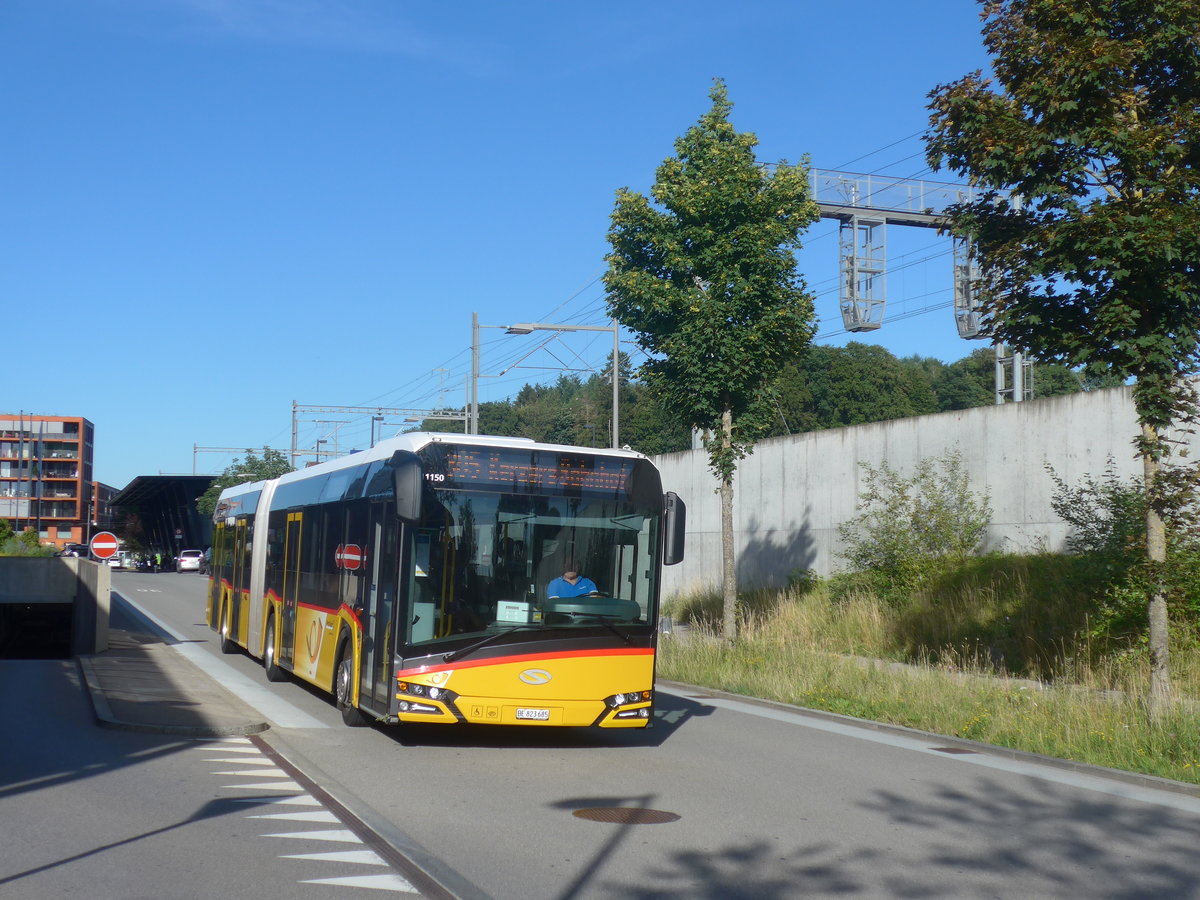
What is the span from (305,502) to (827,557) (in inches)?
575

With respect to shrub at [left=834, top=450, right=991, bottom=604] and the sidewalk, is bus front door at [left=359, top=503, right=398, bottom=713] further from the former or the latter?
shrub at [left=834, top=450, right=991, bottom=604]

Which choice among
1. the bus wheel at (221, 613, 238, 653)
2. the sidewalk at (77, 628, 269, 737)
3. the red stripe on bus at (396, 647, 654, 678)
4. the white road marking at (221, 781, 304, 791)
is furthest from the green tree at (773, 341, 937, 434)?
the white road marking at (221, 781, 304, 791)

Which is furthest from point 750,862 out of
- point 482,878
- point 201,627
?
point 201,627

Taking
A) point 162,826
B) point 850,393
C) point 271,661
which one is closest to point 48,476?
point 850,393

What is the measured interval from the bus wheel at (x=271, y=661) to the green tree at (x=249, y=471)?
62.9m

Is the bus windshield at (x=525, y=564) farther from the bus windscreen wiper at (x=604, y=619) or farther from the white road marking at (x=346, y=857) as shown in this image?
the white road marking at (x=346, y=857)

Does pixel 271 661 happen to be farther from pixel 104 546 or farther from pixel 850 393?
pixel 850 393

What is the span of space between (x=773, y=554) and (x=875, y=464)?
15.0 ft

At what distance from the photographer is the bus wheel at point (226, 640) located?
23.9m

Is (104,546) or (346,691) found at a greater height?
(104,546)

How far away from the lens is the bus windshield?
38.1ft

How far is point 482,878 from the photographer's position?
22.6 ft

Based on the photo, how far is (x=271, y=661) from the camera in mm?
18656

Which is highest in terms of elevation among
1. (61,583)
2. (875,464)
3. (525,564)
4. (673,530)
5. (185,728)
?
(875,464)
